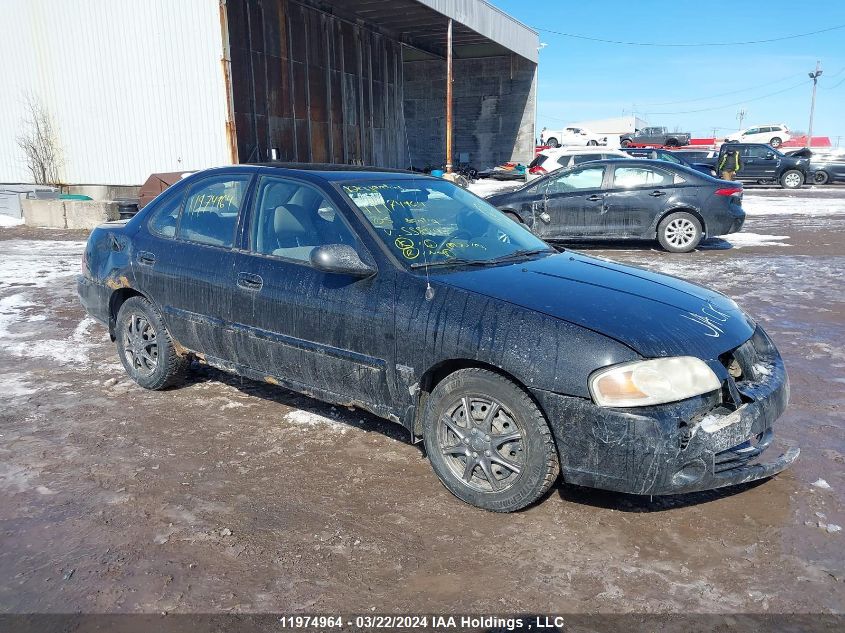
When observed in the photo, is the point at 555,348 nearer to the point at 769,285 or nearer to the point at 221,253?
the point at 221,253

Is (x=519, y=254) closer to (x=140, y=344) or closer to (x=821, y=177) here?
(x=140, y=344)

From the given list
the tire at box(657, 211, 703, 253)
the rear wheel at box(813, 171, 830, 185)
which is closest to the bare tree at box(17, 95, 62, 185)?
the tire at box(657, 211, 703, 253)

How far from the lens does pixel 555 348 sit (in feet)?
9.84

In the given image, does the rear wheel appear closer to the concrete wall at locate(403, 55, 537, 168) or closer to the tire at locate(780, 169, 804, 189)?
the tire at locate(780, 169, 804, 189)

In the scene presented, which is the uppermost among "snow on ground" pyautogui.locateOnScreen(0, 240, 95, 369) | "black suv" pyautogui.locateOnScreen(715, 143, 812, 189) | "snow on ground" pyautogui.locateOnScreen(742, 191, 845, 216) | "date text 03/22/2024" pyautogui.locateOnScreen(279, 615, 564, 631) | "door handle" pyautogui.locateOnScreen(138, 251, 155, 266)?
"black suv" pyautogui.locateOnScreen(715, 143, 812, 189)

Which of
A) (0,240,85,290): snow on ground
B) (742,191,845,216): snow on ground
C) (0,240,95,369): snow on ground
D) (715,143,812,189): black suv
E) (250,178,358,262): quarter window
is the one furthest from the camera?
(715,143,812,189): black suv

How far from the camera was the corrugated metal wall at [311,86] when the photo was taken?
61.8 ft

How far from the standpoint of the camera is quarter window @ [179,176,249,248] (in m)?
4.38

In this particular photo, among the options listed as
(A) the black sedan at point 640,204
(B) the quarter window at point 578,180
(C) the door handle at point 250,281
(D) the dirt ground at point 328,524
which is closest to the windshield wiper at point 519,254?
(D) the dirt ground at point 328,524

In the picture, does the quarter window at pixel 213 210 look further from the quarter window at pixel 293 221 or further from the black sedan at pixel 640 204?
the black sedan at pixel 640 204

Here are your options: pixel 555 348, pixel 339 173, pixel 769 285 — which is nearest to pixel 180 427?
pixel 339 173

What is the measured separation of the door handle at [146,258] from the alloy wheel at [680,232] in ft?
28.7

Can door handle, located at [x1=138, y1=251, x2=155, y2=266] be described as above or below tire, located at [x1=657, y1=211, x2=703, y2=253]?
above

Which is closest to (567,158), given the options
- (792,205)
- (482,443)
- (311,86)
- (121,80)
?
(792,205)
